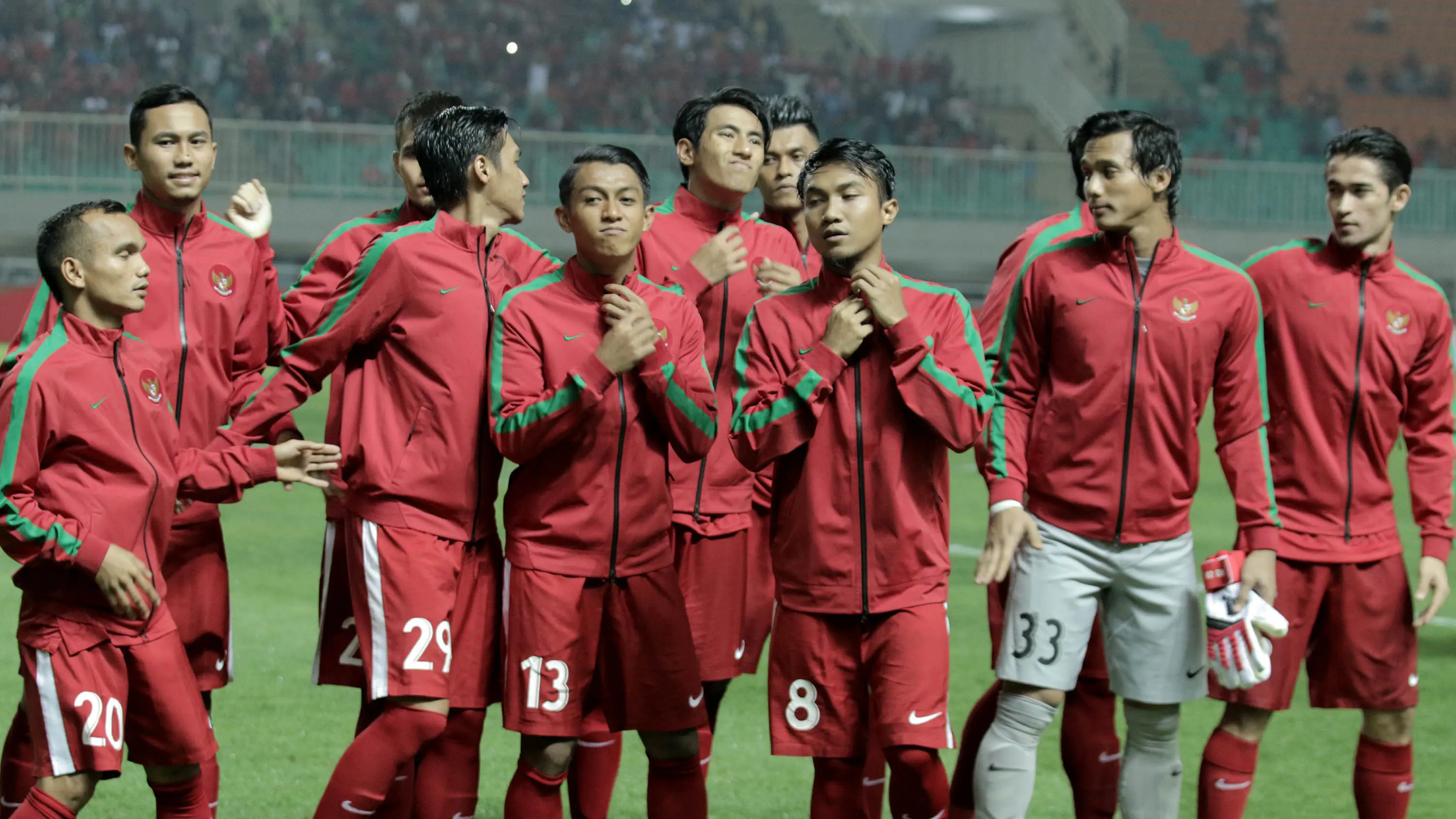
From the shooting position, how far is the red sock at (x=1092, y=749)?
182 inches

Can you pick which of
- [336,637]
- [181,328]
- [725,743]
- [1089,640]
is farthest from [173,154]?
[725,743]

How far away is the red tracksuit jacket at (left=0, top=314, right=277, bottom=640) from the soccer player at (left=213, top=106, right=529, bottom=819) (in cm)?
34

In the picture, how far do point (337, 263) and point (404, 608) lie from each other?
1220 mm

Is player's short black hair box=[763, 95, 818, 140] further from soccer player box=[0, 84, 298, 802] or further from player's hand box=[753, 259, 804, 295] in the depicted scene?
soccer player box=[0, 84, 298, 802]

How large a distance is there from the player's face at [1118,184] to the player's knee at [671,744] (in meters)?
1.61

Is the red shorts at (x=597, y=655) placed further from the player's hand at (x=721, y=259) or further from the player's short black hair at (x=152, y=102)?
the player's short black hair at (x=152, y=102)

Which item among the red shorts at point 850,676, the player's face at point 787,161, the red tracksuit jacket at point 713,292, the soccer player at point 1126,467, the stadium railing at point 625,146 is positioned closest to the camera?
the red shorts at point 850,676

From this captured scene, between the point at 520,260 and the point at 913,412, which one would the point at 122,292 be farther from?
the point at 913,412

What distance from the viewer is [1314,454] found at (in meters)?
4.48

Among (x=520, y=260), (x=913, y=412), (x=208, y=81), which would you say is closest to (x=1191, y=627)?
(x=913, y=412)

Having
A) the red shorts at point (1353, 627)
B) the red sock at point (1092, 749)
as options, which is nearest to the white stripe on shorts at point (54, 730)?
the red sock at point (1092, 749)

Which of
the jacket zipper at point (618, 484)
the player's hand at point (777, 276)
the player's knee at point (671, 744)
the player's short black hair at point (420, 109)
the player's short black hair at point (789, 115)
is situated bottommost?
the player's knee at point (671, 744)

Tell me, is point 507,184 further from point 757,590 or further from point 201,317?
point 757,590

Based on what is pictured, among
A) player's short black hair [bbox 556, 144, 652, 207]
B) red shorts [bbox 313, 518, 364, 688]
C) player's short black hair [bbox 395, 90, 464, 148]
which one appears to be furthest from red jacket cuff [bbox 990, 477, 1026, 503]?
player's short black hair [bbox 395, 90, 464, 148]
